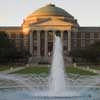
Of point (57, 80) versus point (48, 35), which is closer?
point (57, 80)

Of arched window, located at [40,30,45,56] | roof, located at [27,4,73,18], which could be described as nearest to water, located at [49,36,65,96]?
arched window, located at [40,30,45,56]

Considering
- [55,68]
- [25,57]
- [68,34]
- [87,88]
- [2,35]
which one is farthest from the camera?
[68,34]

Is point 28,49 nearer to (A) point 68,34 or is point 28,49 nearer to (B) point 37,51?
(B) point 37,51

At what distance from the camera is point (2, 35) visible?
266 ft

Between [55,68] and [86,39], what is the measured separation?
89537 millimetres

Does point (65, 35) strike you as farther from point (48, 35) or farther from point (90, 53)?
point (90, 53)

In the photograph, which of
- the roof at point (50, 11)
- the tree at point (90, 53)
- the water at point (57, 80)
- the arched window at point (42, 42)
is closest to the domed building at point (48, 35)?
the arched window at point (42, 42)

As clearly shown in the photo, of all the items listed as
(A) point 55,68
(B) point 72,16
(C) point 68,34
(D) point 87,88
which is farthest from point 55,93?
(B) point 72,16

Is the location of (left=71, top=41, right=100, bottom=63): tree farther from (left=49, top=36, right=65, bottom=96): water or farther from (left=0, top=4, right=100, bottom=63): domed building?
(left=49, top=36, right=65, bottom=96): water

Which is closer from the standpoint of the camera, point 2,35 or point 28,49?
point 2,35

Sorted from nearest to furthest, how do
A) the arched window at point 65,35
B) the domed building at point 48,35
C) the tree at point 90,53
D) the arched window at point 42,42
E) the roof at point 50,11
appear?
the tree at point 90,53, the domed building at point 48,35, the arched window at point 65,35, the arched window at point 42,42, the roof at point 50,11

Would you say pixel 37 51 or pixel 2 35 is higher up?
pixel 2 35

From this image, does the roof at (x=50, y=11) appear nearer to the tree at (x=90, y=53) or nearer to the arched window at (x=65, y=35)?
the arched window at (x=65, y=35)

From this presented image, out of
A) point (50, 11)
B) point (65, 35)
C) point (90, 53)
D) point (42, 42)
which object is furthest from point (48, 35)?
point (90, 53)
